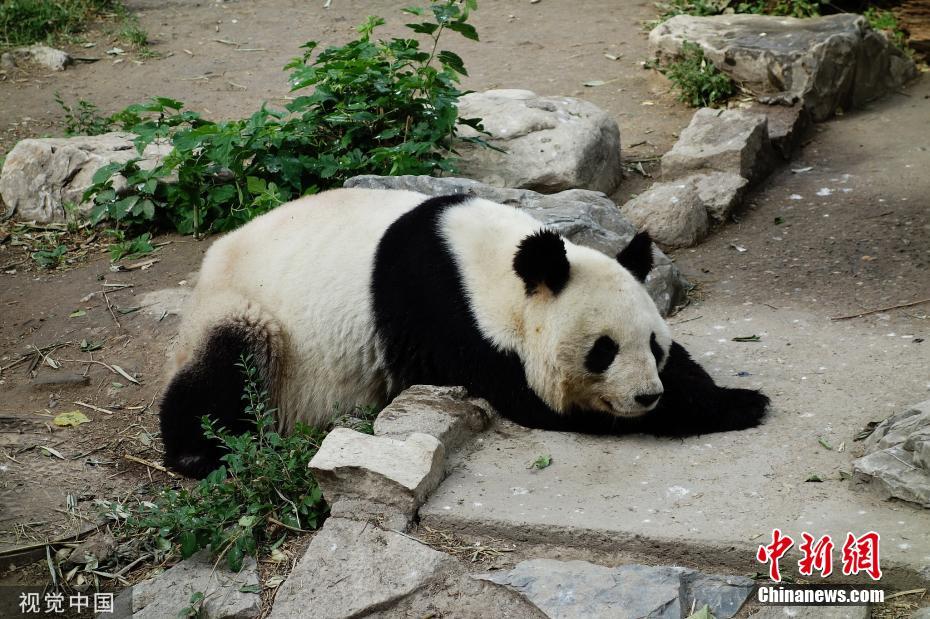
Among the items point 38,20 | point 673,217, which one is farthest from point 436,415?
point 38,20

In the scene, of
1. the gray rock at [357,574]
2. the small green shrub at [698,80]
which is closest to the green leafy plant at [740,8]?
the small green shrub at [698,80]

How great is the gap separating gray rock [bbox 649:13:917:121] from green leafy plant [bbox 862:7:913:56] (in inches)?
19.8

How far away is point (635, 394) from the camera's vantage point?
4062 mm

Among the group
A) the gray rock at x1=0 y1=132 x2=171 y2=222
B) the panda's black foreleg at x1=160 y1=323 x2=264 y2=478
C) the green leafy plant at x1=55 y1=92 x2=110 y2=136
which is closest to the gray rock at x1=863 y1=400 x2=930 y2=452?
the panda's black foreleg at x1=160 y1=323 x2=264 y2=478

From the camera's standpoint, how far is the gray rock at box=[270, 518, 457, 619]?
3404 mm

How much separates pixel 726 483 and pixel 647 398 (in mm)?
507

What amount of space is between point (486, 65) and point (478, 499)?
311 inches

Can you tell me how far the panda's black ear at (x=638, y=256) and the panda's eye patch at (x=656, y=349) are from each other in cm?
42

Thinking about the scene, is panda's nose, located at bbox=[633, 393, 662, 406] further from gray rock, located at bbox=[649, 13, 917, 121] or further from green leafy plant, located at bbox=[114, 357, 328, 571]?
gray rock, located at bbox=[649, 13, 917, 121]

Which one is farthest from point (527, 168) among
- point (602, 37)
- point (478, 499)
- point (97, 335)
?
point (602, 37)

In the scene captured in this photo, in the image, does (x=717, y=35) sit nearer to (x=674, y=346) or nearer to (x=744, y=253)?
(x=744, y=253)

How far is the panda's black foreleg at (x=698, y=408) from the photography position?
14.0 ft

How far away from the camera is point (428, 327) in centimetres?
446

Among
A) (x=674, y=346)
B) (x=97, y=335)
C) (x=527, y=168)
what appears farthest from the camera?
(x=527, y=168)
